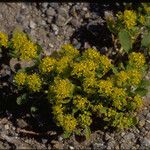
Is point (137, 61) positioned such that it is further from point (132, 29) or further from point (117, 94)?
point (132, 29)

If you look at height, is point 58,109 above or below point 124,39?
below

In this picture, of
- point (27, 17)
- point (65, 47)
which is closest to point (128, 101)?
point (65, 47)

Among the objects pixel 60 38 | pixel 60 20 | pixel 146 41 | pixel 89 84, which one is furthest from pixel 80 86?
pixel 60 20

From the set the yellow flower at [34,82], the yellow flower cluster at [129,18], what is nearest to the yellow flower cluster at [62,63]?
the yellow flower at [34,82]

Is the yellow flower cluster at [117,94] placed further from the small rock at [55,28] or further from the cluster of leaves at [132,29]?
the small rock at [55,28]

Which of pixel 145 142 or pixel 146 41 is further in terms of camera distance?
pixel 146 41
